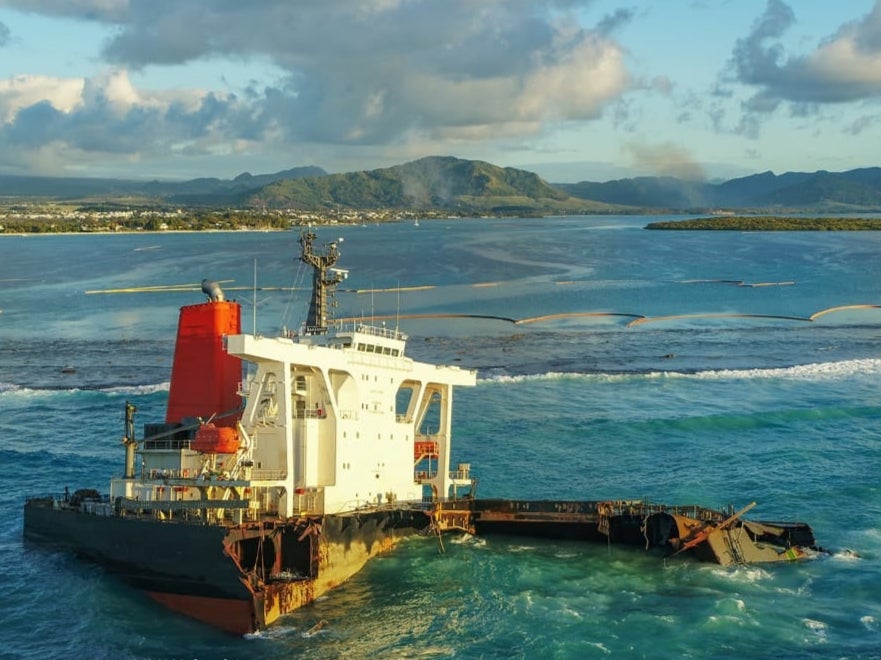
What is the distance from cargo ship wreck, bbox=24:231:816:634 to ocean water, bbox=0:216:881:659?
2.24 ft

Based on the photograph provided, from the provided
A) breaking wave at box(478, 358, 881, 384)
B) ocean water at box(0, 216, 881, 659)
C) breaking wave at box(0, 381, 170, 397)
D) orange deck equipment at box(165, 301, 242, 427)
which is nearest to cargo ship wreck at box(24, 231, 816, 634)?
orange deck equipment at box(165, 301, 242, 427)

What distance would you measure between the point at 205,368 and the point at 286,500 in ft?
18.8

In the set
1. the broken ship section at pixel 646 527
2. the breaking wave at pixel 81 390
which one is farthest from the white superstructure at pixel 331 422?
the breaking wave at pixel 81 390

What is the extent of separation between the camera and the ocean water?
85.8 feet

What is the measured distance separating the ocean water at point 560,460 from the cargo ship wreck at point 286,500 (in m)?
0.68

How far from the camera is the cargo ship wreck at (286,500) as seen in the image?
2769 centimetres

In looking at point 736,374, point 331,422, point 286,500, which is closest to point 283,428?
point 331,422

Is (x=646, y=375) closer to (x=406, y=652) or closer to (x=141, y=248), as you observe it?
(x=406, y=652)

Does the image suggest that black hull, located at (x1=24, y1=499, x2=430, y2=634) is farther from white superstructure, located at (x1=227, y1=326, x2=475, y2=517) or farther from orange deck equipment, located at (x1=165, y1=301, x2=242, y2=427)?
orange deck equipment, located at (x1=165, y1=301, x2=242, y2=427)

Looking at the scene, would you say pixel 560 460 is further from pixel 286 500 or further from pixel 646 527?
pixel 286 500

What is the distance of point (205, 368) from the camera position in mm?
33375

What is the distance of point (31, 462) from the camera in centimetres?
4159

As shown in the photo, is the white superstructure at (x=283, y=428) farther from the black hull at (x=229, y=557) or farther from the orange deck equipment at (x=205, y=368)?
the black hull at (x=229, y=557)

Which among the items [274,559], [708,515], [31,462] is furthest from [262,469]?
[31,462]
